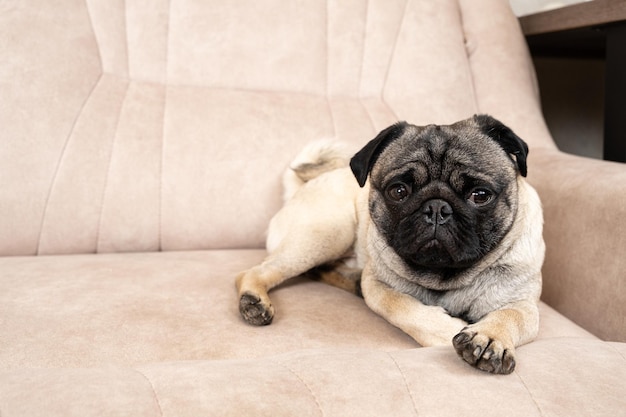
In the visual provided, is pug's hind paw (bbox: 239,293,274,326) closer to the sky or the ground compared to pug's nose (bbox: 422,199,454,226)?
closer to the ground

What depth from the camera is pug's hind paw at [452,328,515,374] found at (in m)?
1.14

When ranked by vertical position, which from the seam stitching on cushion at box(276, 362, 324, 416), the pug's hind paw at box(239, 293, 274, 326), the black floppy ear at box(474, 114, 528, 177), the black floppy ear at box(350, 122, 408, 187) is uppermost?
the black floppy ear at box(474, 114, 528, 177)

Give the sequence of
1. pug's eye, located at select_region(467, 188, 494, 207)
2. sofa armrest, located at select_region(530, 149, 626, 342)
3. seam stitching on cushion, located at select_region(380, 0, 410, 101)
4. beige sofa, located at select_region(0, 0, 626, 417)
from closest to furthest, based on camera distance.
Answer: beige sofa, located at select_region(0, 0, 626, 417), pug's eye, located at select_region(467, 188, 494, 207), sofa armrest, located at select_region(530, 149, 626, 342), seam stitching on cushion, located at select_region(380, 0, 410, 101)

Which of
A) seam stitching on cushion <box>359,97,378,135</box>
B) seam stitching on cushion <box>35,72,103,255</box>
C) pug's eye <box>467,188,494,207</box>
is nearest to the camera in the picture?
pug's eye <box>467,188,494,207</box>

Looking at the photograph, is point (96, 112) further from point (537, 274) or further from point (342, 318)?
point (537, 274)

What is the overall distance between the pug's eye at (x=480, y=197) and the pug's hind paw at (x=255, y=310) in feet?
1.57

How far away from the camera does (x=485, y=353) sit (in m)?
1.16

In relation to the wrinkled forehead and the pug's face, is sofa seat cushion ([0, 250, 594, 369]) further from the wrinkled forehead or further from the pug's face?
the wrinkled forehead

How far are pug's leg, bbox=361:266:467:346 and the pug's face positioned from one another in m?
0.09

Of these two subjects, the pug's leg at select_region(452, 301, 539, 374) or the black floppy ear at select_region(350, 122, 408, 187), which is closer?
the pug's leg at select_region(452, 301, 539, 374)

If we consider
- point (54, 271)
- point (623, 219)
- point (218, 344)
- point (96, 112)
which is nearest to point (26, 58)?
point (96, 112)

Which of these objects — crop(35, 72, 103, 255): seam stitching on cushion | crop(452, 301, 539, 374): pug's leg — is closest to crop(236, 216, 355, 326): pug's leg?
crop(452, 301, 539, 374): pug's leg

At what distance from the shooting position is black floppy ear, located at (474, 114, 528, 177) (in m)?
1.45

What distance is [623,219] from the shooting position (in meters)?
1.59
